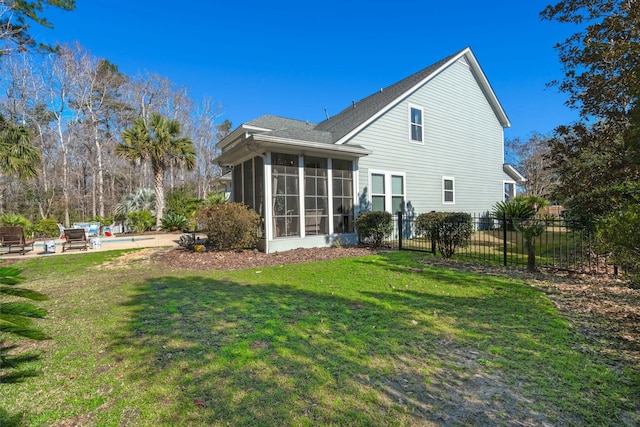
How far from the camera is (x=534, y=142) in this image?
3538cm

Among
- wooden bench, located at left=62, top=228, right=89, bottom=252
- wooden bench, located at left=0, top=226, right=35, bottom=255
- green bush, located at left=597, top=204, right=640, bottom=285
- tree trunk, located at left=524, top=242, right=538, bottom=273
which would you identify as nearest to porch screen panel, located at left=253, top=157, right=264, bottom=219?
wooden bench, located at left=62, top=228, right=89, bottom=252

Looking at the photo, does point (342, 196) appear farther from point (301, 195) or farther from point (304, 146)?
point (304, 146)

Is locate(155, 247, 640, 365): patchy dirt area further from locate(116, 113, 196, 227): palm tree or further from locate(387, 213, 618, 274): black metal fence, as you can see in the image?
locate(116, 113, 196, 227): palm tree

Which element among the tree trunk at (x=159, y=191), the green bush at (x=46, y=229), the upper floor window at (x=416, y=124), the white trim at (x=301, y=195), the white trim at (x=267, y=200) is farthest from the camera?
the tree trunk at (x=159, y=191)

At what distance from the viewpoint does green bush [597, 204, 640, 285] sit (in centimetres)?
317

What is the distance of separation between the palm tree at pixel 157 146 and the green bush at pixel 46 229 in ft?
16.4

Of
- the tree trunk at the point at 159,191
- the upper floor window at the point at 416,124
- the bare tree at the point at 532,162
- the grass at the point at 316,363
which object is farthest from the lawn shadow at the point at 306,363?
the bare tree at the point at 532,162

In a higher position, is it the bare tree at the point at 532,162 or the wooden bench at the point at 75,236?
the bare tree at the point at 532,162

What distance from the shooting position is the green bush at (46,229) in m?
15.7

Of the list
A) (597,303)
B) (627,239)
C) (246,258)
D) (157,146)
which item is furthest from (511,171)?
(157,146)

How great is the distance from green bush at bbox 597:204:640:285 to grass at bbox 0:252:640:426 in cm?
98

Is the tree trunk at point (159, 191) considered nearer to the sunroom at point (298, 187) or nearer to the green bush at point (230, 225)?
the sunroom at point (298, 187)

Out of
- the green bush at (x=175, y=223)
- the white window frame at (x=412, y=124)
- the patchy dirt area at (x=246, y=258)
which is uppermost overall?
the white window frame at (x=412, y=124)

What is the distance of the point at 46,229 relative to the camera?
15.9 metres
